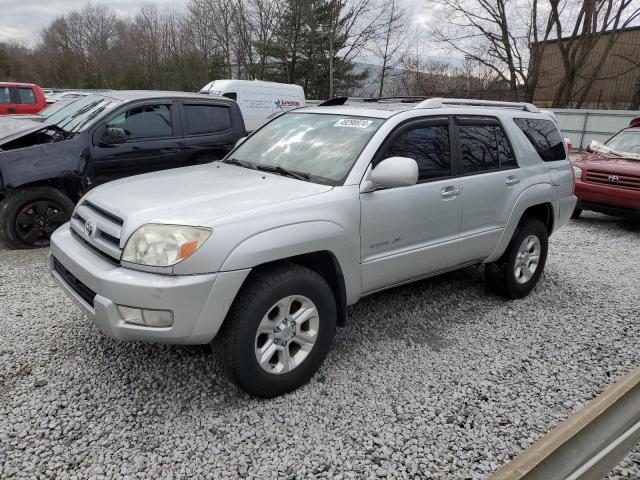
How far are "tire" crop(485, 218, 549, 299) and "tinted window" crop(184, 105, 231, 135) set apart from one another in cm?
450

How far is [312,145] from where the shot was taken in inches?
138

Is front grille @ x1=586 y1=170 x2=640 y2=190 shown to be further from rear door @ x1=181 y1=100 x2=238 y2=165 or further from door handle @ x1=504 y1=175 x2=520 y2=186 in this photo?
rear door @ x1=181 y1=100 x2=238 y2=165

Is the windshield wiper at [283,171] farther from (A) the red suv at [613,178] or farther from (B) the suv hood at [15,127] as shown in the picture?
(A) the red suv at [613,178]

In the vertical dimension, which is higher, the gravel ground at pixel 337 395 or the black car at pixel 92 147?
the black car at pixel 92 147

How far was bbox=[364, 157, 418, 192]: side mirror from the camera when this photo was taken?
294 cm

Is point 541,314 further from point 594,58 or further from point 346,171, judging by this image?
point 594,58

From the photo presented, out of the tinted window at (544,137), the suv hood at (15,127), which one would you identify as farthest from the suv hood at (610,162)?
the suv hood at (15,127)

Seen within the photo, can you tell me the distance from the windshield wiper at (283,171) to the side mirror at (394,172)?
479 millimetres

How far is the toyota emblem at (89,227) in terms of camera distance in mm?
2836

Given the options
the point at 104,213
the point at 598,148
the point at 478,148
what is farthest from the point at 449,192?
the point at 598,148

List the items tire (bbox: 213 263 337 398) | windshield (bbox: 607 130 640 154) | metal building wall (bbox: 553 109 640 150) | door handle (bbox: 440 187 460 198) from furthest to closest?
metal building wall (bbox: 553 109 640 150), windshield (bbox: 607 130 640 154), door handle (bbox: 440 187 460 198), tire (bbox: 213 263 337 398)

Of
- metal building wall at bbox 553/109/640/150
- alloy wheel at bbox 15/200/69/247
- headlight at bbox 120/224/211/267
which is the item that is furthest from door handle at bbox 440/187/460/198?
metal building wall at bbox 553/109/640/150

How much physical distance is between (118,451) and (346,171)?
2.07m

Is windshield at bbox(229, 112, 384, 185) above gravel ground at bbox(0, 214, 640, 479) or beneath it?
above
